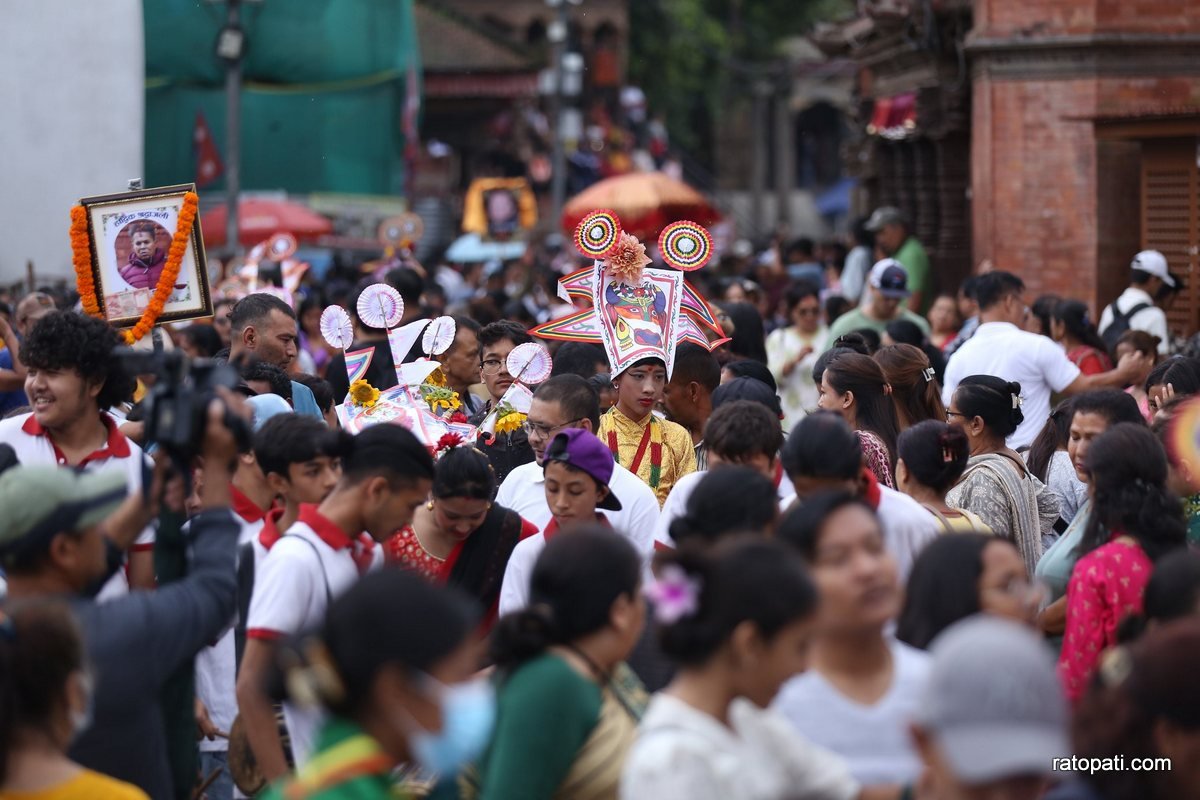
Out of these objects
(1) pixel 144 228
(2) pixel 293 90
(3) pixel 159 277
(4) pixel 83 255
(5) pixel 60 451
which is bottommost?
(5) pixel 60 451

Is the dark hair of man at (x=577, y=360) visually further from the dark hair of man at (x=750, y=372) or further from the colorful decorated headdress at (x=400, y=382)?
the colorful decorated headdress at (x=400, y=382)

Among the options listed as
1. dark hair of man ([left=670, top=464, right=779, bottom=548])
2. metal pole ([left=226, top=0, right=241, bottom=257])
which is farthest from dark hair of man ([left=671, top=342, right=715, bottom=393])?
metal pole ([left=226, top=0, right=241, bottom=257])

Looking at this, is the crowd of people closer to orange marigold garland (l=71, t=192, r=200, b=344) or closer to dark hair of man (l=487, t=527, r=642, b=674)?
dark hair of man (l=487, t=527, r=642, b=674)

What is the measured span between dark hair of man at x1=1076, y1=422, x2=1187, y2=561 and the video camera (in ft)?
8.29

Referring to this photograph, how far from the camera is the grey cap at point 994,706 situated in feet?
9.27

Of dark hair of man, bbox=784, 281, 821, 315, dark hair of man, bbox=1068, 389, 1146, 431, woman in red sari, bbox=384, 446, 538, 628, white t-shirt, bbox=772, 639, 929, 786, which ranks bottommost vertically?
white t-shirt, bbox=772, 639, 929, 786

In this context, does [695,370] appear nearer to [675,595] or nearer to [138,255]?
[138,255]

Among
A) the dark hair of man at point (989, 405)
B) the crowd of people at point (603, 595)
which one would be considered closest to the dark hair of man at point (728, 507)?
the crowd of people at point (603, 595)

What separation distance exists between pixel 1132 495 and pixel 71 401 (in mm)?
3415

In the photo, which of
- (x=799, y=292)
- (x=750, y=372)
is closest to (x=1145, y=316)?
(x=799, y=292)

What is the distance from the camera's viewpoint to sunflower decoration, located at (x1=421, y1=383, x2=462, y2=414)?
278 inches

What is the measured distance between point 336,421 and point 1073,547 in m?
3.76

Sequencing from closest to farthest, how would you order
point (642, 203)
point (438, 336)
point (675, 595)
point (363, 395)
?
point (675, 595)
point (363, 395)
point (438, 336)
point (642, 203)

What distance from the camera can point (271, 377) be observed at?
707cm
